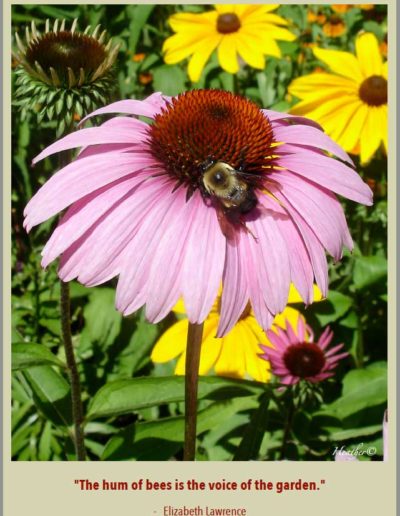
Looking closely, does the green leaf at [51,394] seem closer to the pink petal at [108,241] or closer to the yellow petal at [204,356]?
the yellow petal at [204,356]

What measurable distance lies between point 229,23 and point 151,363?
925 mm

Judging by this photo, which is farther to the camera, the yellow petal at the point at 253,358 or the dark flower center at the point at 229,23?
the dark flower center at the point at 229,23

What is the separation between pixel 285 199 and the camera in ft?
2.58

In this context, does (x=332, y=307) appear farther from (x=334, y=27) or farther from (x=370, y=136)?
(x=334, y=27)

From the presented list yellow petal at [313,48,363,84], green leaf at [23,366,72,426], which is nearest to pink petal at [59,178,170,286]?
green leaf at [23,366,72,426]

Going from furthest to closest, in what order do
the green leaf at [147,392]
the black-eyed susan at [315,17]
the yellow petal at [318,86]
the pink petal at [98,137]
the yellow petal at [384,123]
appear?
the black-eyed susan at [315,17] → the yellow petal at [318,86] → the yellow petal at [384,123] → the green leaf at [147,392] → the pink petal at [98,137]

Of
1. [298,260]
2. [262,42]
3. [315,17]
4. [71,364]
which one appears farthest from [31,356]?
[315,17]

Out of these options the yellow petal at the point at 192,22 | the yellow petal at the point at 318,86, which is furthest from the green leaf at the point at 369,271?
the yellow petal at the point at 192,22

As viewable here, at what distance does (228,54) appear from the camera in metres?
1.61

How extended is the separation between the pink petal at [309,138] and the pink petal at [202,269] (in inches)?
8.2

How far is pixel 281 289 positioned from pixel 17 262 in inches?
47.1

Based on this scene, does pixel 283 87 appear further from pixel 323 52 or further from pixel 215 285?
pixel 215 285

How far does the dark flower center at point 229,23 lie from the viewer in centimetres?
167

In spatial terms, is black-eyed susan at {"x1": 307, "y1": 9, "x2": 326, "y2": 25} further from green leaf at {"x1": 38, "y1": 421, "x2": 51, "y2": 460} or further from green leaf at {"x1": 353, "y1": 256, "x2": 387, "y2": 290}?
green leaf at {"x1": 38, "y1": 421, "x2": 51, "y2": 460}
